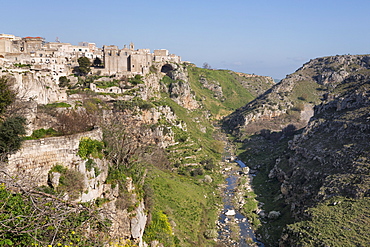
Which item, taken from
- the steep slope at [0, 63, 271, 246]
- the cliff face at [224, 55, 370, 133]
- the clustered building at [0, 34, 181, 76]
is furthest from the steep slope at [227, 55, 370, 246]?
the clustered building at [0, 34, 181, 76]

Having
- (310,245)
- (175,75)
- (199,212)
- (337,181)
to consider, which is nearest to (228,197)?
(199,212)

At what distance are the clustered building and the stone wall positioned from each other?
113ft

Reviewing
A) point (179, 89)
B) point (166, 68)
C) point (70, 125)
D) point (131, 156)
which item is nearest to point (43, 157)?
point (70, 125)

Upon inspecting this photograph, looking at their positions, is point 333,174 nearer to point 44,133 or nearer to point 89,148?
point 89,148

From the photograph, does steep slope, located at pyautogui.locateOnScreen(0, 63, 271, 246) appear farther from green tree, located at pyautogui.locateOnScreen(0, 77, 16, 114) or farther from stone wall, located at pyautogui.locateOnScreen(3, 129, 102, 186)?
green tree, located at pyautogui.locateOnScreen(0, 77, 16, 114)

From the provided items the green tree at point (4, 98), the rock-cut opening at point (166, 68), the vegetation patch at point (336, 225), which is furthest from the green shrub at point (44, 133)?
the rock-cut opening at point (166, 68)

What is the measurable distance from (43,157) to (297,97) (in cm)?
9590

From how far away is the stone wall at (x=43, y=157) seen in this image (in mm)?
15398

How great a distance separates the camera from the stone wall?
606 inches

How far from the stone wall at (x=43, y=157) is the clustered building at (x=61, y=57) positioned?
34.3 metres

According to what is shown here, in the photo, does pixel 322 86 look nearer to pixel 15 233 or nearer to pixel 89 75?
pixel 89 75

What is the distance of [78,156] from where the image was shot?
58.9 feet

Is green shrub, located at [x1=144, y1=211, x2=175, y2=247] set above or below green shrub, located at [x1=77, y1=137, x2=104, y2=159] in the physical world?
below

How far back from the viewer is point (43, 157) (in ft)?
54.1
